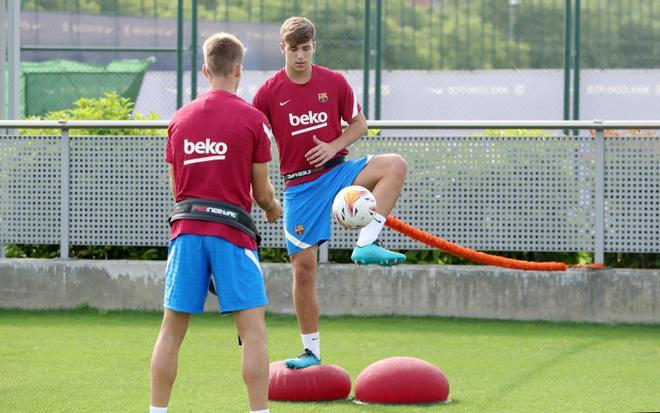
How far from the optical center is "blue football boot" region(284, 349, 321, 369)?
7129 millimetres

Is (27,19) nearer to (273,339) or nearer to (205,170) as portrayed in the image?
(273,339)

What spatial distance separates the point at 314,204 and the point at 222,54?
204 centimetres

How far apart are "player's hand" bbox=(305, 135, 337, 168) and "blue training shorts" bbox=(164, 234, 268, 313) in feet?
5.97

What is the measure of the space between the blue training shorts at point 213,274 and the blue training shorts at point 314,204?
6.24 feet

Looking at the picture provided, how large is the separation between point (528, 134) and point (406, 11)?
6090mm

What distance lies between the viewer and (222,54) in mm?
5555

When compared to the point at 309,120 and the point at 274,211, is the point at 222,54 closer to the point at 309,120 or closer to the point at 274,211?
the point at 274,211

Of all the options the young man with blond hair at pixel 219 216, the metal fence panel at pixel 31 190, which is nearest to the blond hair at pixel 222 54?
the young man with blond hair at pixel 219 216

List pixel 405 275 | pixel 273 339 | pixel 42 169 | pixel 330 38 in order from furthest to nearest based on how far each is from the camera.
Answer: pixel 330 38 → pixel 42 169 → pixel 405 275 → pixel 273 339

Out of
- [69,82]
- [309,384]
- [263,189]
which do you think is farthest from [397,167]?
[69,82]

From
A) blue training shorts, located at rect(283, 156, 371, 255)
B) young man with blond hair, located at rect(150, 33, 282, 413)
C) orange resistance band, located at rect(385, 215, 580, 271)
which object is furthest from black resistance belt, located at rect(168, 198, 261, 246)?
orange resistance band, located at rect(385, 215, 580, 271)

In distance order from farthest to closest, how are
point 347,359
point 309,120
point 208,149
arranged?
point 347,359, point 309,120, point 208,149

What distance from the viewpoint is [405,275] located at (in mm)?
10656

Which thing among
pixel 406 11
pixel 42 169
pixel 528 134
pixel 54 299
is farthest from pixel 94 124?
pixel 406 11
